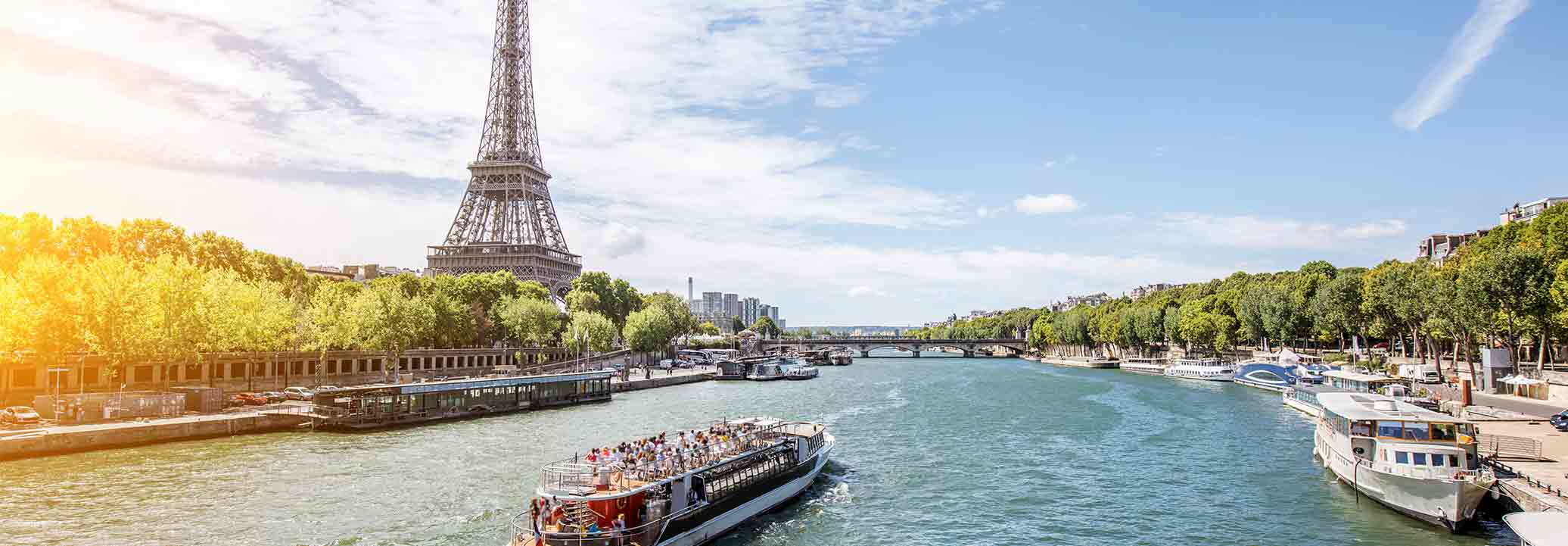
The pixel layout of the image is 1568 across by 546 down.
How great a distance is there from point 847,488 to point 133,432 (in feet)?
109

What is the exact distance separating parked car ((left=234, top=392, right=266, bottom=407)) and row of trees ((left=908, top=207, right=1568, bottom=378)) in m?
79.3

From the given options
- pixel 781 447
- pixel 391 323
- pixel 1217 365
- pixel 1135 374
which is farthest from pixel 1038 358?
pixel 781 447

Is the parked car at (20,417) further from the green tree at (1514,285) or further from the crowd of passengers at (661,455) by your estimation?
the green tree at (1514,285)

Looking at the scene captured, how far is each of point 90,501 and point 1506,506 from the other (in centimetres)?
4460

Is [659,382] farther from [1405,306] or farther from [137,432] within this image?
[1405,306]

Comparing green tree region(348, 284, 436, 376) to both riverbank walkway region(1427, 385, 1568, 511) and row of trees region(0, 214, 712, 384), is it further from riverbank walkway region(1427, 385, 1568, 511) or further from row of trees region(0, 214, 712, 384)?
riverbank walkway region(1427, 385, 1568, 511)

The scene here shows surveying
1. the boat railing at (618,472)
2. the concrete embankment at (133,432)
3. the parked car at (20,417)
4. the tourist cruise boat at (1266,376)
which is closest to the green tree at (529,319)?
the concrete embankment at (133,432)

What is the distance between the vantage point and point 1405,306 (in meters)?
71.2

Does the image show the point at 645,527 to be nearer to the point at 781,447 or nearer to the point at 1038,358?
the point at 781,447

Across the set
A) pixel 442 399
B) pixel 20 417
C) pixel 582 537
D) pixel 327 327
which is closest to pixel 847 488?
pixel 582 537

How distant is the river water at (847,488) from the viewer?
27078 mm

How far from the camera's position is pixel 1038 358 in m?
188

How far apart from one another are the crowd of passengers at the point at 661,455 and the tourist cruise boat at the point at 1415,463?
21538 millimetres

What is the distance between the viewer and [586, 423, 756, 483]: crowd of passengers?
2617 cm
